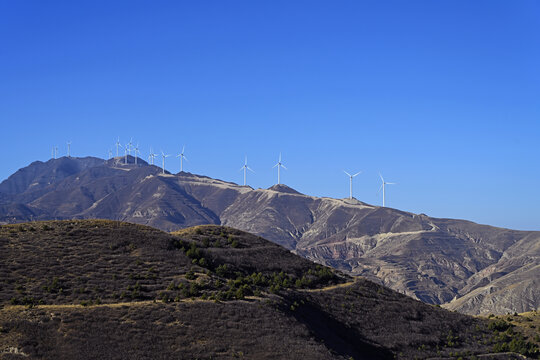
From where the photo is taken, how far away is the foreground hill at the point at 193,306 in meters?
74.1

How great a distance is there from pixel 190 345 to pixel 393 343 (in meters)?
34.0

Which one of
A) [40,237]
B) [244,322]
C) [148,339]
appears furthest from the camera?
[40,237]

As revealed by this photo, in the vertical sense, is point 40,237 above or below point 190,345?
above

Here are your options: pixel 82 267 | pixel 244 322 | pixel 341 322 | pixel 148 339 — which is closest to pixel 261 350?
pixel 244 322

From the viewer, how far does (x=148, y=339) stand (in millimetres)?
74250

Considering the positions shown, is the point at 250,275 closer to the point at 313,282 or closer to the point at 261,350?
the point at 313,282

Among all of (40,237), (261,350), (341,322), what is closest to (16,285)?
(40,237)

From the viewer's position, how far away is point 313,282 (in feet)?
376

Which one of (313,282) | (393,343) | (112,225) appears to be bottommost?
(393,343)

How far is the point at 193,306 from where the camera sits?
277 feet

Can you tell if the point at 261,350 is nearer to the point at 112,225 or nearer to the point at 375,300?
the point at 375,300

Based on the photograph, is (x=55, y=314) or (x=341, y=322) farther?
(x=341, y=322)

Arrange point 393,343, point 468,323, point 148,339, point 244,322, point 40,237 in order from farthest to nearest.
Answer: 1. point 468,323
2. point 40,237
3. point 393,343
4. point 244,322
5. point 148,339

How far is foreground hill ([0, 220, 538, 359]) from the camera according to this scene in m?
74.1
